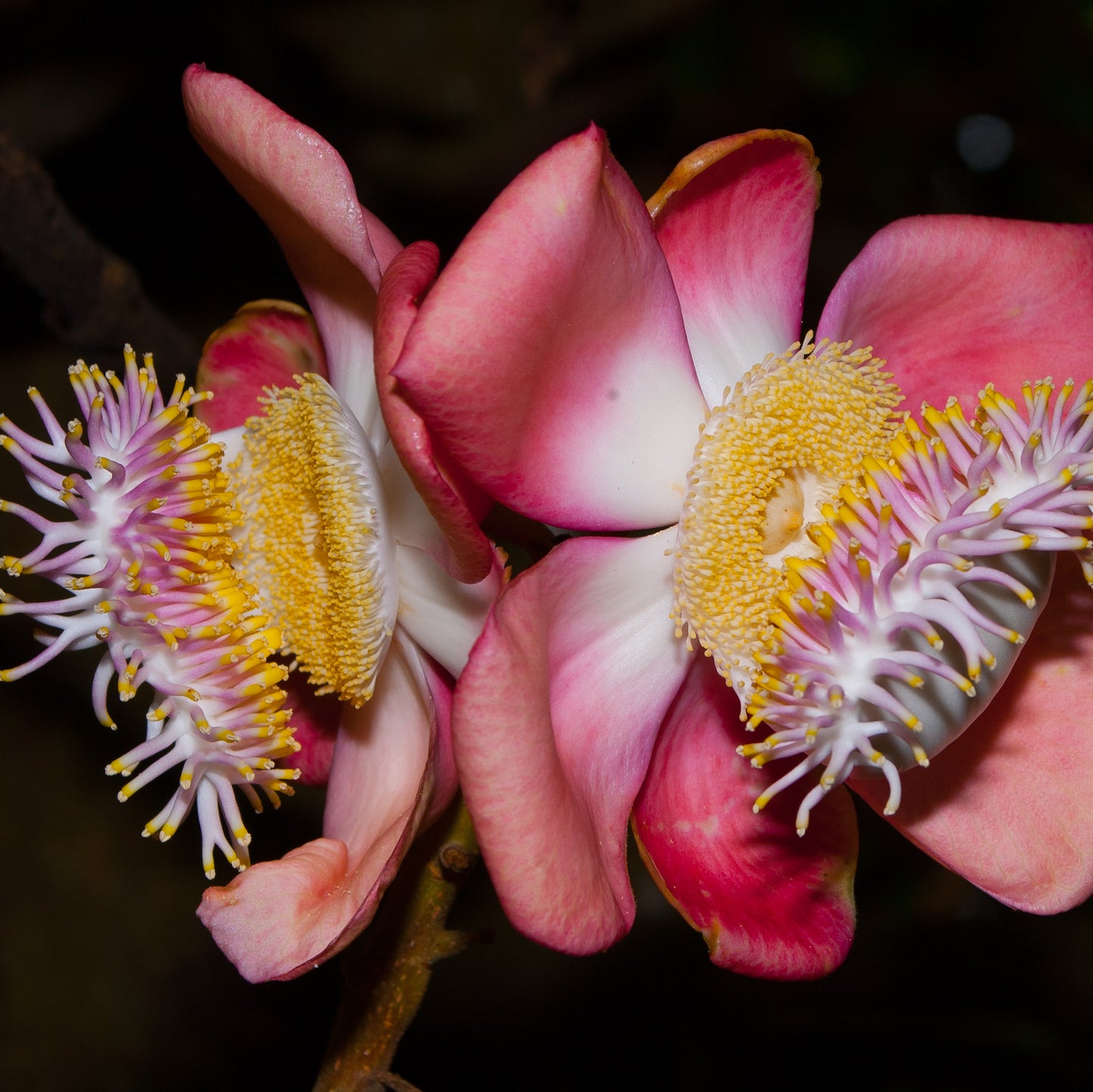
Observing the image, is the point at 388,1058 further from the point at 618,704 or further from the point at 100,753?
the point at 100,753

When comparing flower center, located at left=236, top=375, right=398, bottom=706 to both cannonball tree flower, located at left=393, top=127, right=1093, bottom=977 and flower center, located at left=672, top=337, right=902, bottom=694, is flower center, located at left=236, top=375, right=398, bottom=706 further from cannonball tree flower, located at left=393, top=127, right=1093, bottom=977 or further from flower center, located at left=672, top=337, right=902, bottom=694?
flower center, located at left=672, top=337, right=902, bottom=694

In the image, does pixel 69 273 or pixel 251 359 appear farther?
pixel 69 273

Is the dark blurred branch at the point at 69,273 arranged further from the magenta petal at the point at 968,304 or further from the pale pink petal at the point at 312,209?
the magenta petal at the point at 968,304

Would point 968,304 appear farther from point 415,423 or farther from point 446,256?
point 446,256

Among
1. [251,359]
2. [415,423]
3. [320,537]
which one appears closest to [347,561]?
[320,537]

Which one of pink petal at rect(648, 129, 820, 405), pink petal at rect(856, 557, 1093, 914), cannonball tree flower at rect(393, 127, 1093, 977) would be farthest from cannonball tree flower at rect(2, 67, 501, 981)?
pink petal at rect(856, 557, 1093, 914)

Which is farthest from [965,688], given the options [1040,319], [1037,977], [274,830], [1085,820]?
[274,830]
